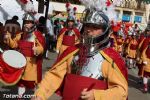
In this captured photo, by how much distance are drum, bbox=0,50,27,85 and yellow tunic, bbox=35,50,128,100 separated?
3.87m

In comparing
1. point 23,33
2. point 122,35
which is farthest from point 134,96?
point 122,35

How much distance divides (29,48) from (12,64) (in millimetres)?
570

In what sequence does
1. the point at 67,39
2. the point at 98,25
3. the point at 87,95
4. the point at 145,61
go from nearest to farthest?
the point at 87,95 → the point at 98,25 → the point at 145,61 → the point at 67,39

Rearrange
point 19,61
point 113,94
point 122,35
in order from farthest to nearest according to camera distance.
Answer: point 122,35 < point 19,61 < point 113,94

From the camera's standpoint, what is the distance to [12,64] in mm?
8516

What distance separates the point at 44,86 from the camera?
4.61 m

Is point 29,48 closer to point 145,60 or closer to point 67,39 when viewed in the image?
point 145,60

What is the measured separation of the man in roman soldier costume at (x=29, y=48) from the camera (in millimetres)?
8922

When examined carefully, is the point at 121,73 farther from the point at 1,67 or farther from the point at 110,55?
the point at 1,67

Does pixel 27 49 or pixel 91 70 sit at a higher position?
pixel 91 70

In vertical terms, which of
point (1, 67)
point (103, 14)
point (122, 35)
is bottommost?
point (122, 35)

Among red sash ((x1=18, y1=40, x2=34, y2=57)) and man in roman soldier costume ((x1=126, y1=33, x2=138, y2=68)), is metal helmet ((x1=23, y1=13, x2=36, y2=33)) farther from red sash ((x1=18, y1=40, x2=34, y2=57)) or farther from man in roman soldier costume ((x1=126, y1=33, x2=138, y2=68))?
man in roman soldier costume ((x1=126, y1=33, x2=138, y2=68))

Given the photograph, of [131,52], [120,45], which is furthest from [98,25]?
[120,45]

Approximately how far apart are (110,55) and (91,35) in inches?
10.2
